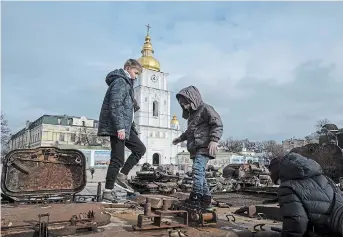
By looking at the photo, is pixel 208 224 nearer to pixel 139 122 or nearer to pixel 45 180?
pixel 45 180

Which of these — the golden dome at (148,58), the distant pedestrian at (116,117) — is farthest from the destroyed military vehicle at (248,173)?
the golden dome at (148,58)

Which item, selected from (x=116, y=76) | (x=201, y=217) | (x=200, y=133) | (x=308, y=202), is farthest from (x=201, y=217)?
(x=116, y=76)

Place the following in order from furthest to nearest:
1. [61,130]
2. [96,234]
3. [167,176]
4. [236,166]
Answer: [61,130], [236,166], [167,176], [96,234]

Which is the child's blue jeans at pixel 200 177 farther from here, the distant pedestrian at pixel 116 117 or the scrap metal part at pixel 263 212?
the distant pedestrian at pixel 116 117

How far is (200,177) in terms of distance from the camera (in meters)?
4.01

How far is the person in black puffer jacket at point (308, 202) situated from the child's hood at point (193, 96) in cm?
183

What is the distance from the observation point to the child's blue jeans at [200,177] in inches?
156

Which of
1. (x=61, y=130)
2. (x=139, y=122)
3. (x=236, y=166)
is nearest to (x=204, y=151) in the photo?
(x=236, y=166)

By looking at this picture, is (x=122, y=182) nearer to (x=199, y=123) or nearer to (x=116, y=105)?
(x=116, y=105)

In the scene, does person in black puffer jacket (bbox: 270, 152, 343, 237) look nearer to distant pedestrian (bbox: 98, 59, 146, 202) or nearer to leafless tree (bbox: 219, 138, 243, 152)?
distant pedestrian (bbox: 98, 59, 146, 202)

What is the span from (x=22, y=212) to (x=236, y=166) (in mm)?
9629

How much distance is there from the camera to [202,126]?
4312 millimetres

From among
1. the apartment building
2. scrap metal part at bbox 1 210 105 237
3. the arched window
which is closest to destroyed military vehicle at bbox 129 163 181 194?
scrap metal part at bbox 1 210 105 237

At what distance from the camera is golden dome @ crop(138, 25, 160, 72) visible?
7238cm
